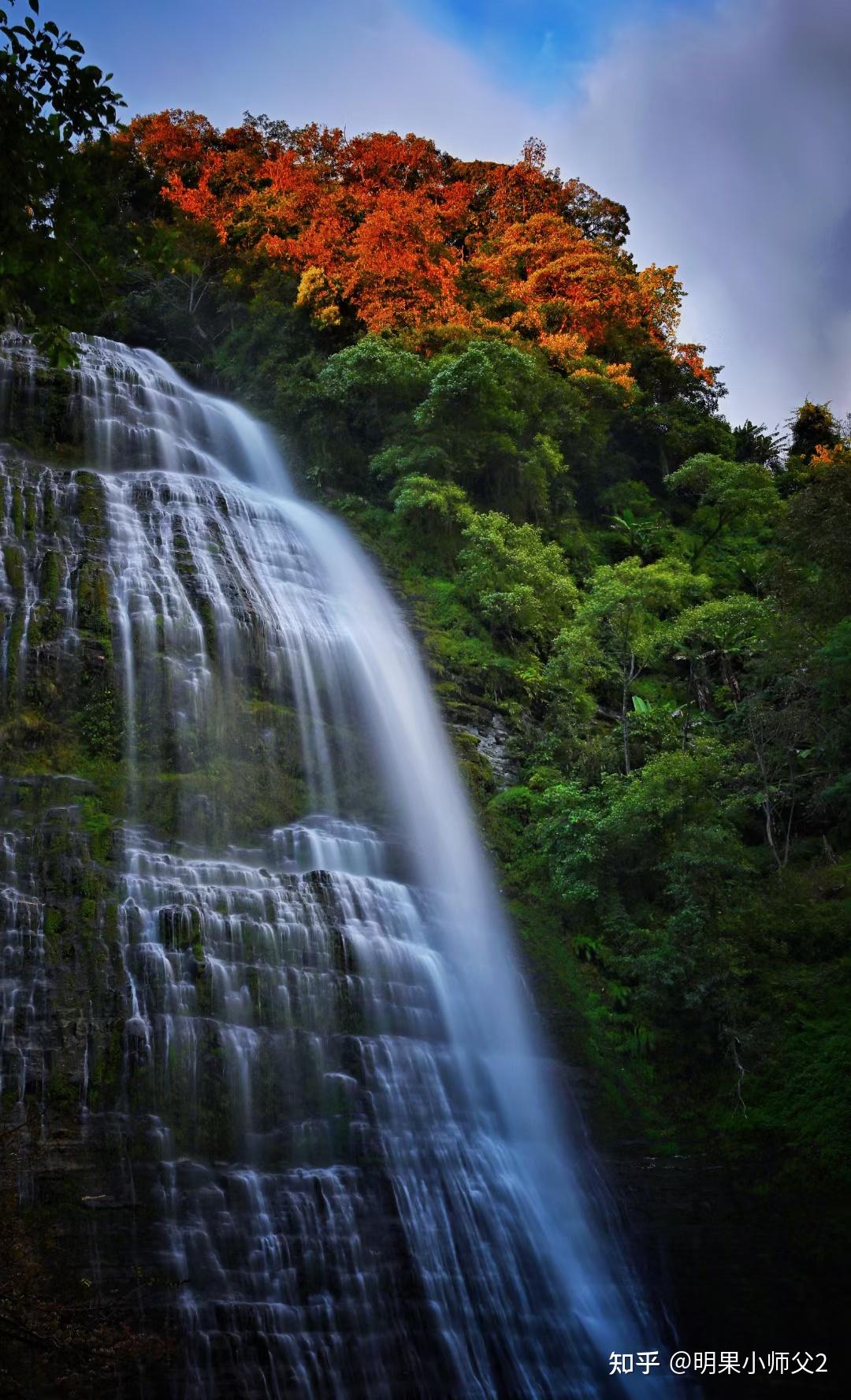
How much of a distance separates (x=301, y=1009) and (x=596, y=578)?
11027 mm

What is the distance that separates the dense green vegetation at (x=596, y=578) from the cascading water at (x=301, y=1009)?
189 cm

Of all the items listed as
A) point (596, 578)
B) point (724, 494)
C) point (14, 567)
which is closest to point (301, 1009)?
point (14, 567)

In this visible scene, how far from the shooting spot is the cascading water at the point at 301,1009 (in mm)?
8586

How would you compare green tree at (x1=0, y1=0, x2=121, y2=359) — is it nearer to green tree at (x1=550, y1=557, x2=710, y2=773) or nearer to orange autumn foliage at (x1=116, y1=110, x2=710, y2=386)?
green tree at (x1=550, y1=557, x2=710, y2=773)

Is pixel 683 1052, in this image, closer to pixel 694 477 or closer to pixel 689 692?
pixel 689 692

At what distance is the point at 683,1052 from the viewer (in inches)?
527

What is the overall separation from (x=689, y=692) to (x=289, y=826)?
11.6 meters

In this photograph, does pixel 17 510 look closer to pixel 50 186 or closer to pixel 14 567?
pixel 14 567

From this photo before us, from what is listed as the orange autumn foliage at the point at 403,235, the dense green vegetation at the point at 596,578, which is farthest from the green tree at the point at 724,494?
the orange autumn foliage at the point at 403,235

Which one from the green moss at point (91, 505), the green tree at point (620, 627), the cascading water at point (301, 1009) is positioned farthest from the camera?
the green tree at point (620, 627)

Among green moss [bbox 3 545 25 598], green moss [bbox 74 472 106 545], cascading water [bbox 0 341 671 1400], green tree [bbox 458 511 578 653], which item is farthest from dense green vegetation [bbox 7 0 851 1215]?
green moss [bbox 3 545 25 598]

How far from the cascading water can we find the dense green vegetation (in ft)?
6.19

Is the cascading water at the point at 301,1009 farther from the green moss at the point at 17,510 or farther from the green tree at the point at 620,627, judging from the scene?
the green tree at the point at 620,627

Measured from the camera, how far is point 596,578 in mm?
18828
